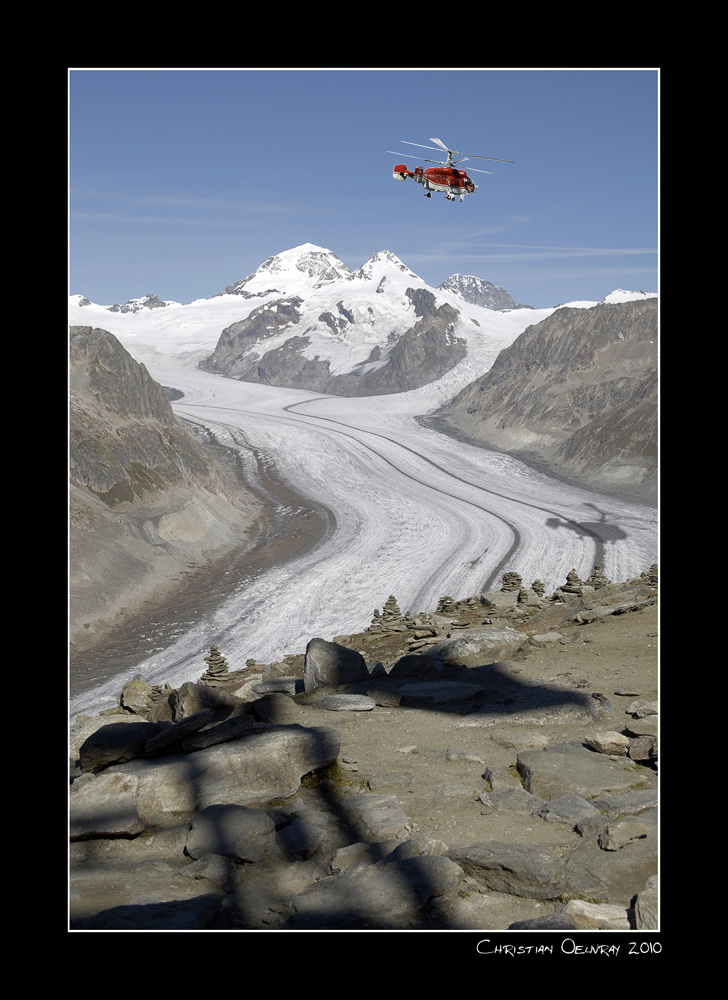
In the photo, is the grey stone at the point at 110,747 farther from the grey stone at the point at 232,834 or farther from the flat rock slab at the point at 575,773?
the flat rock slab at the point at 575,773

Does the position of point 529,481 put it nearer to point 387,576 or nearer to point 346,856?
point 387,576

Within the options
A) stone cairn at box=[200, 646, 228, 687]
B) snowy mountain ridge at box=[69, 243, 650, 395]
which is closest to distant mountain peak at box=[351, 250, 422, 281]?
snowy mountain ridge at box=[69, 243, 650, 395]

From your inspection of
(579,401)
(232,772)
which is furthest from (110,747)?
(579,401)

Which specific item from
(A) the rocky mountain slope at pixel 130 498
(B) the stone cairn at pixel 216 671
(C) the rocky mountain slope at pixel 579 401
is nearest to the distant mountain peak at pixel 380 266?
(C) the rocky mountain slope at pixel 579 401

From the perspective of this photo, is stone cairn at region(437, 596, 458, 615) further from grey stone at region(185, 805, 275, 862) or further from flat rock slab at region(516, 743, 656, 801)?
grey stone at region(185, 805, 275, 862)

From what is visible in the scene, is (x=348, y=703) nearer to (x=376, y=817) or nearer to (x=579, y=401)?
(x=376, y=817)
